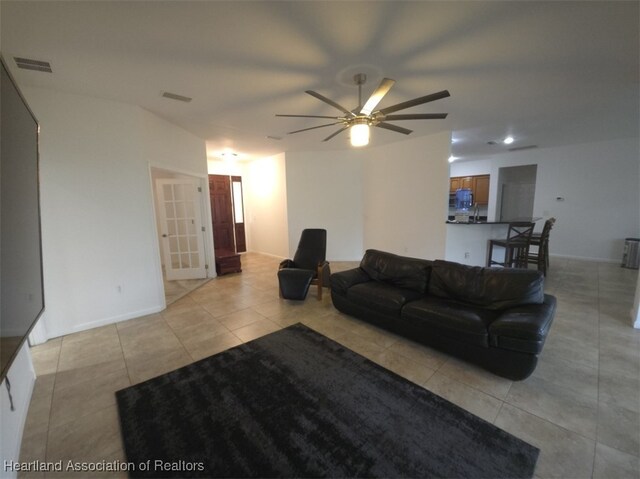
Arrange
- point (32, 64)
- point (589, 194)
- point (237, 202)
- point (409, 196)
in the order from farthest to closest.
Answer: point (237, 202), point (589, 194), point (409, 196), point (32, 64)

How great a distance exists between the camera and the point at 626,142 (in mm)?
5328

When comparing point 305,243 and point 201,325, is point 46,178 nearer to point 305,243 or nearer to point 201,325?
point 201,325

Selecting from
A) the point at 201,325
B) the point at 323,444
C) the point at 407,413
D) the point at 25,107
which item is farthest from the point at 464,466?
the point at 25,107

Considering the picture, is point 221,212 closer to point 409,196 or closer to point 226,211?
point 226,211

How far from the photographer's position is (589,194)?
19.1 ft

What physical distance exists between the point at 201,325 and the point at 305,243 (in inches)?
84.6

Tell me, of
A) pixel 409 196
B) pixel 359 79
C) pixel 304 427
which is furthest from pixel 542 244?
pixel 304 427

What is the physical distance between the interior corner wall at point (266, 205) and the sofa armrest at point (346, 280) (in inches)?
126

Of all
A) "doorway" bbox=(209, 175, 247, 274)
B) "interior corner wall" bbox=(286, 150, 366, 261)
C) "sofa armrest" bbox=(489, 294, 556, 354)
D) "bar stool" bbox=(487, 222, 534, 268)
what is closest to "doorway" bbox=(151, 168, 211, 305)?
"doorway" bbox=(209, 175, 247, 274)

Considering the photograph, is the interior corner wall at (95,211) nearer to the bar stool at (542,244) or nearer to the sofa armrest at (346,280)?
the sofa armrest at (346,280)

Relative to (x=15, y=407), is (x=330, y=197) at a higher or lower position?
higher

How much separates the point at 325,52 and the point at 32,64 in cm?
266

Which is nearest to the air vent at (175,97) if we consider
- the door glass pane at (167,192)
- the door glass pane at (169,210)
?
the door glass pane at (167,192)

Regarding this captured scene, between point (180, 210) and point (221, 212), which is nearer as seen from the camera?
point (180, 210)
